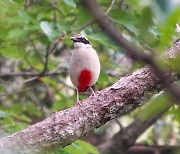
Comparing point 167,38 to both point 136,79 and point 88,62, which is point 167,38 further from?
point 88,62

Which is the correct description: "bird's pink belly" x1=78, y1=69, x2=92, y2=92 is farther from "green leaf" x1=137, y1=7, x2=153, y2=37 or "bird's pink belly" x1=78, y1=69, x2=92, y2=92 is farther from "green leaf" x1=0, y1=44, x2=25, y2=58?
"green leaf" x1=137, y1=7, x2=153, y2=37

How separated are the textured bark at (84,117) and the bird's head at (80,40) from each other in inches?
35.3

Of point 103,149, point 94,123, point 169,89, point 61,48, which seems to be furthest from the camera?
point 61,48

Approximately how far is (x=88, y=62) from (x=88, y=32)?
2.04 ft

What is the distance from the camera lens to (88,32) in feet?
11.6

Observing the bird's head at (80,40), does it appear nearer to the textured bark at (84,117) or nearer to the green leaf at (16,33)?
the green leaf at (16,33)

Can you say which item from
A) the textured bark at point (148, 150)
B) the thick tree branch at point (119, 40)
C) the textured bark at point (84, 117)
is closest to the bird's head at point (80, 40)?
Result: the textured bark at point (84, 117)

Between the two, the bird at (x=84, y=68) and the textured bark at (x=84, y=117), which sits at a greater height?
the textured bark at (x=84, y=117)

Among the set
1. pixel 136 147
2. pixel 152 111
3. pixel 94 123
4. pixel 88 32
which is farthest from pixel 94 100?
pixel 136 147

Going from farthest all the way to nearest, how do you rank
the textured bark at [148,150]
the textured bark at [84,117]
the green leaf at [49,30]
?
the textured bark at [148,150] → the green leaf at [49,30] → the textured bark at [84,117]

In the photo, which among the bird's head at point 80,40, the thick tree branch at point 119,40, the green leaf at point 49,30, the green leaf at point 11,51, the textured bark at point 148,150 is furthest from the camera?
the textured bark at point 148,150

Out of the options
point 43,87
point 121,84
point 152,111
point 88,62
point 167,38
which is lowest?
point 43,87

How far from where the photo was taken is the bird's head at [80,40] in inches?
125

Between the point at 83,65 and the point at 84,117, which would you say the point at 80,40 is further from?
the point at 84,117
